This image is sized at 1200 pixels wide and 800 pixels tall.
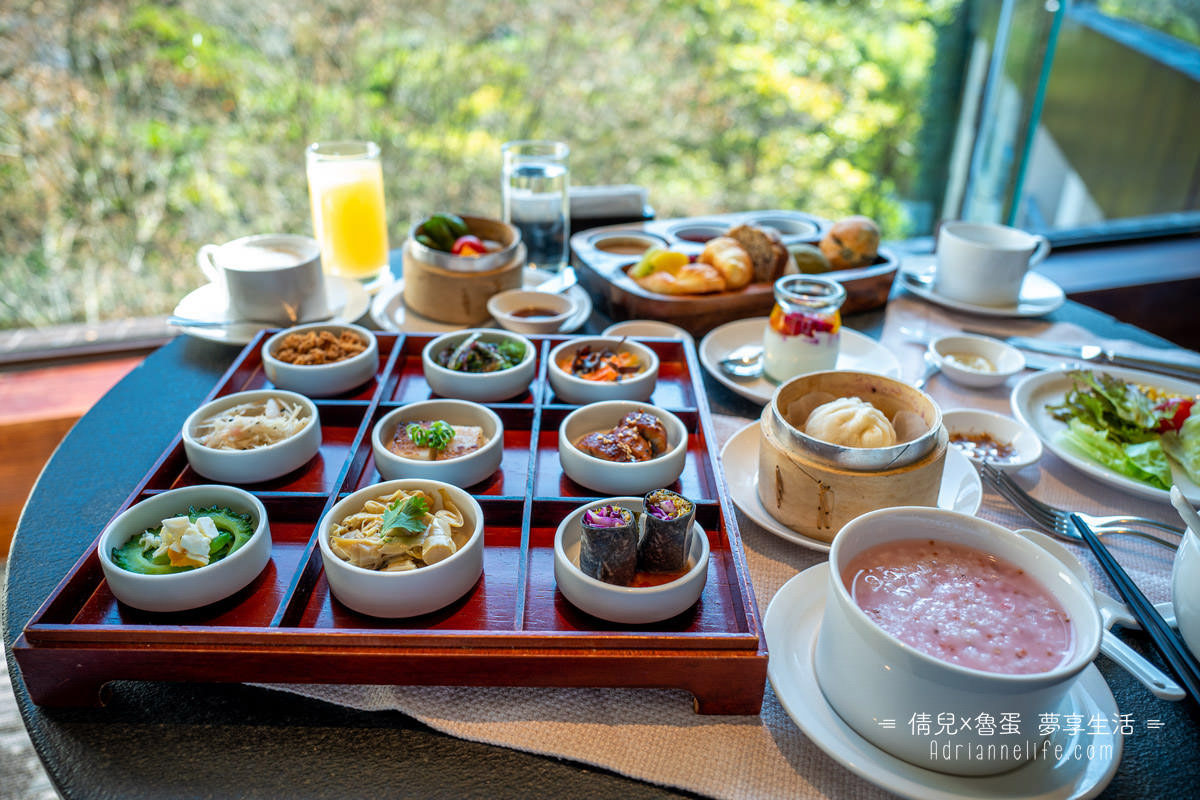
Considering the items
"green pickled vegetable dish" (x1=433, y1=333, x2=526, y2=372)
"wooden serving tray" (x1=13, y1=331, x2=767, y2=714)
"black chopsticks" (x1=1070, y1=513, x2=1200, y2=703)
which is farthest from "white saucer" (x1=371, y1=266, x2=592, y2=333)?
"black chopsticks" (x1=1070, y1=513, x2=1200, y2=703)

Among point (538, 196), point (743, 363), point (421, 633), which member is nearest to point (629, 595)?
point (421, 633)

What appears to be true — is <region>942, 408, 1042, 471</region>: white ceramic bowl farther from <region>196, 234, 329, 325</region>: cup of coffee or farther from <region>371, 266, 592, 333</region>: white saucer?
<region>196, 234, 329, 325</region>: cup of coffee

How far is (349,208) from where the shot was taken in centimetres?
234

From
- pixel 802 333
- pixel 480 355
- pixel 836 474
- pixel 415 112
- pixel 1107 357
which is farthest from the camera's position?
pixel 415 112

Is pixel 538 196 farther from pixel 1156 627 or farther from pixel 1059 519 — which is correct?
pixel 1156 627

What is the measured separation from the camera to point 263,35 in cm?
370

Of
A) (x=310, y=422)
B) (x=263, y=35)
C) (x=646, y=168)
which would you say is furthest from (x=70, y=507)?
(x=646, y=168)

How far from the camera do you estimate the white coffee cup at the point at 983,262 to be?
2283 millimetres

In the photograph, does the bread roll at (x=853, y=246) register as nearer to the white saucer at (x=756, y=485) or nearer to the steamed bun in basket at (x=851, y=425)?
the white saucer at (x=756, y=485)

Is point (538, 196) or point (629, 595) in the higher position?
point (538, 196)

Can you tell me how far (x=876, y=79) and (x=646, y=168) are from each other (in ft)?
4.32

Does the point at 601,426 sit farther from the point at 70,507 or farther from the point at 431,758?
the point at 70,507

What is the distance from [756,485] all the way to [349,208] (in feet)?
4.90

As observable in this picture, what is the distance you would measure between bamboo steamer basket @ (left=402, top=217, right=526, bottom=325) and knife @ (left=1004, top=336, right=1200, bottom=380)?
4.36ft
